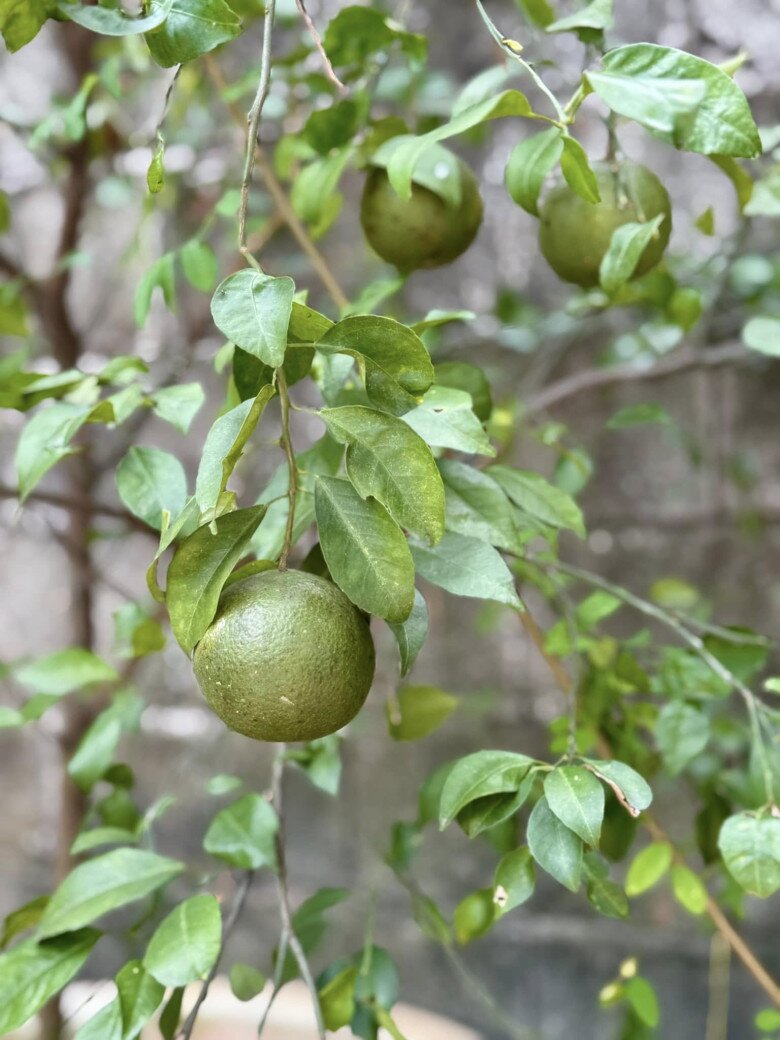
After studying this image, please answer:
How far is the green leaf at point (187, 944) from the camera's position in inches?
19.9

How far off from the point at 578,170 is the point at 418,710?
0.38 metres

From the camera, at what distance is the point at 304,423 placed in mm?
1308

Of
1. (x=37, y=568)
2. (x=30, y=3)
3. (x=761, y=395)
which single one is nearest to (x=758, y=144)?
(x=30, y=3)

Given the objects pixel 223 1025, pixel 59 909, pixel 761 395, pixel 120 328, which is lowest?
pixel 223 1025

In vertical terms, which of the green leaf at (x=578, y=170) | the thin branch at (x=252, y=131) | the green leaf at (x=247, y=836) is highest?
the thin branch at (x=252, y=131)

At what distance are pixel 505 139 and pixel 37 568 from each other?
90cm

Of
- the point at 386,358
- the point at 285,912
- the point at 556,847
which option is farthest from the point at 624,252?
the point at 285,912

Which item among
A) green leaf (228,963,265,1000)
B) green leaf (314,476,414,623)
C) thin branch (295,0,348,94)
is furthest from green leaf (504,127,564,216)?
green leaf (228,963,265,1000)

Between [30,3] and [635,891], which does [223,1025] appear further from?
[30,3]

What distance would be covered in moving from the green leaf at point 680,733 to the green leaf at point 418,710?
149mm

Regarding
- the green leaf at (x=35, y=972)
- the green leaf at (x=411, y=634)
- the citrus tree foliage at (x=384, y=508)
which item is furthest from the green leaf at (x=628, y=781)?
the green leaf at (x=35, y=972)

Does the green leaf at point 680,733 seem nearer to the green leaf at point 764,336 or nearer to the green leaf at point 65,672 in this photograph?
the green leaf at point 764,336

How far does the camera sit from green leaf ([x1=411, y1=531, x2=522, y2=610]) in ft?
1.50

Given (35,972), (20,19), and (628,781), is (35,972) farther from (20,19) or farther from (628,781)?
(20,19)
